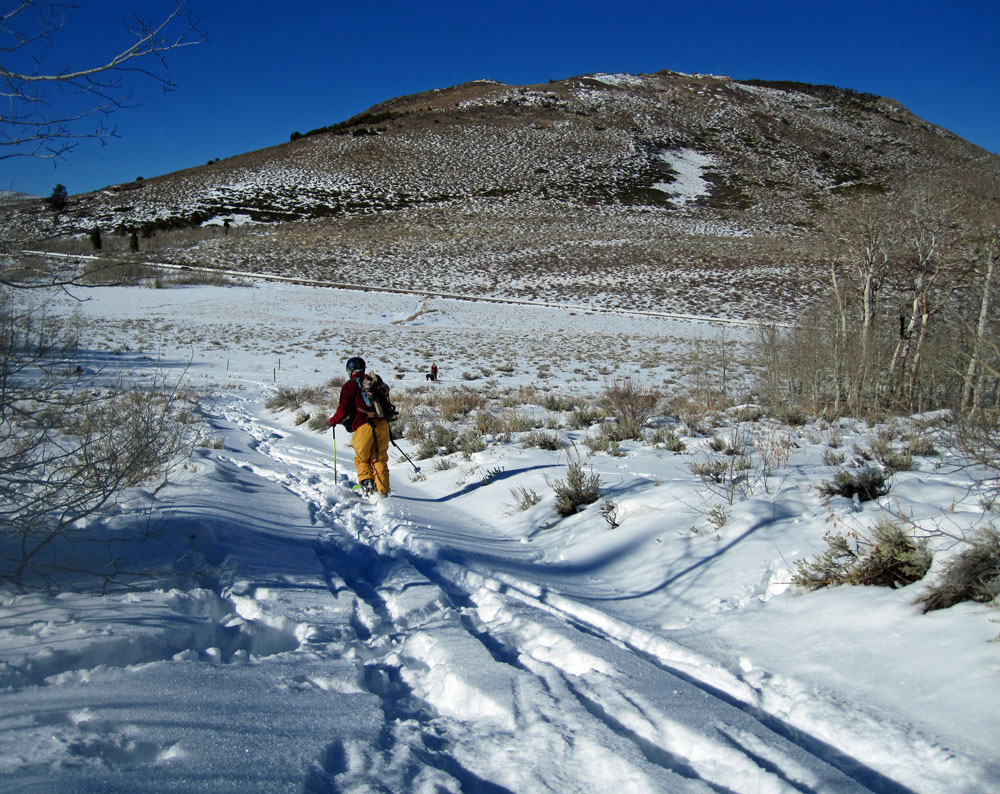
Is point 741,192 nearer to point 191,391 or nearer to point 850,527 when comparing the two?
point 191,391

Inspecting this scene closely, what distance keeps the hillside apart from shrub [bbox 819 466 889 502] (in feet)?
114

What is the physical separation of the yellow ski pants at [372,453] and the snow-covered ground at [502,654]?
1.03ft

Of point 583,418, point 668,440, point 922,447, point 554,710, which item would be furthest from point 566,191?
point 554,710

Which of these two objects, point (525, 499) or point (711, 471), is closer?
point (711, 471)

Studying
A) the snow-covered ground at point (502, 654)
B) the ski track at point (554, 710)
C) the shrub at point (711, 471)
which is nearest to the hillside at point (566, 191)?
the shrub at point (711, 471)

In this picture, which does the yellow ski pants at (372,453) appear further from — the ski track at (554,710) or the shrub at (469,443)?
the ski track at (554,710)

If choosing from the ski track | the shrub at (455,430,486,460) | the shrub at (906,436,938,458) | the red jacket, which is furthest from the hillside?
the ski track

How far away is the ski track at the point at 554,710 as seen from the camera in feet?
7.07

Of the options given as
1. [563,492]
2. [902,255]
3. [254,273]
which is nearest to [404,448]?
[563,492]

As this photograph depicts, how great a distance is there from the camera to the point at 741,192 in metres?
76.3

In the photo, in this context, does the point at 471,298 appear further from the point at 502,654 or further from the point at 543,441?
the point at 502,654

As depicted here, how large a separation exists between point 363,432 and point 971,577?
17.3ft

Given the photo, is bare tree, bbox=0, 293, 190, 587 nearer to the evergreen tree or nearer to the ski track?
the evergreen tree

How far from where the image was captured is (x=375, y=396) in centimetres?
652
